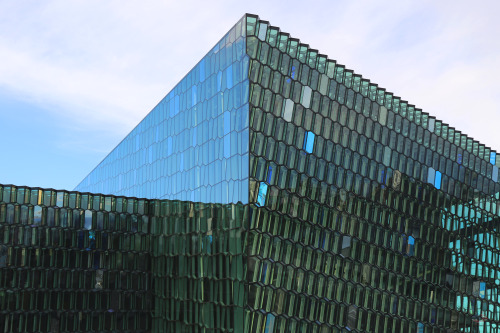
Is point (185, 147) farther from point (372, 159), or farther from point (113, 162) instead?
point (113, 162)

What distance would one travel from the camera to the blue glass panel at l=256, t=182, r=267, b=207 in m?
24.0

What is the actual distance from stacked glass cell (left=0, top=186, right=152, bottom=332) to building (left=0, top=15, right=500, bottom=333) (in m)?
0.07

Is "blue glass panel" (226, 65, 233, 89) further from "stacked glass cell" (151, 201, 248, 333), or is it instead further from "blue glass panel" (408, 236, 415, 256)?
"blue glass panel" (408, 236, 415, 256)

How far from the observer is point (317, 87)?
1089 inches

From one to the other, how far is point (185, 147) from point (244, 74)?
7640 millimetres

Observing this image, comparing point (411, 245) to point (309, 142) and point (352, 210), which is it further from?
point (309, 142)

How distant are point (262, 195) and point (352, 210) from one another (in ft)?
18.3

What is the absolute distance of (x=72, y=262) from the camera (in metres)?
30.1

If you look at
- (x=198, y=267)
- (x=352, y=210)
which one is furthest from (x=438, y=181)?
(x=198, y=267)

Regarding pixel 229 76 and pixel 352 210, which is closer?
pixel 229 76

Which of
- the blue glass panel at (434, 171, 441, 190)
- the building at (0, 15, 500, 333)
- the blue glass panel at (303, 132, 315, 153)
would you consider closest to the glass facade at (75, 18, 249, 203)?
the building at (0, 15, 500, 333)

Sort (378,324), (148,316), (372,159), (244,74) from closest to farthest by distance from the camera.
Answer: (244,74), (378,324), (372,159), (148,316)

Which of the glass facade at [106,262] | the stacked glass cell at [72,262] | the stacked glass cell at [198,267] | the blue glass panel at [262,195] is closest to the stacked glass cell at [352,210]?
the blue glass panel at [262,195]

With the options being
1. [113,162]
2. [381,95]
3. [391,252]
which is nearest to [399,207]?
[391,252]
